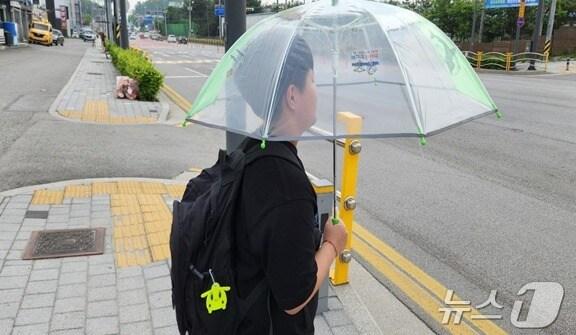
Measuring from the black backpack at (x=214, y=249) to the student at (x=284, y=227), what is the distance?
0.08ft

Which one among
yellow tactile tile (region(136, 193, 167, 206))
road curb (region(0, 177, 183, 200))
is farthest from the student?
road curb (region(0, 177, 183, 200))

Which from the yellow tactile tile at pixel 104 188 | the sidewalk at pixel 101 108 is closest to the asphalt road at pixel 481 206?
the yellow tactile tile at pixel 104 188

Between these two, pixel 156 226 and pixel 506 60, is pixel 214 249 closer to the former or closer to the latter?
pixel 156 226

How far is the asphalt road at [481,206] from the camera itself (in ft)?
13.0

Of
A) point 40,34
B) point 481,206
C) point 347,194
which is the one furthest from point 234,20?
point 40,34

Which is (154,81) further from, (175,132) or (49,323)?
(49,323)

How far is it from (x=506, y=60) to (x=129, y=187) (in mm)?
26552

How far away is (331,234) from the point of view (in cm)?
173

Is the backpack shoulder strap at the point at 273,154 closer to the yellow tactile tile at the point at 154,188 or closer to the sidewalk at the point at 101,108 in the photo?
the yellow tactile tile at the point at 154,188

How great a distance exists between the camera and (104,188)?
5516 millimetres

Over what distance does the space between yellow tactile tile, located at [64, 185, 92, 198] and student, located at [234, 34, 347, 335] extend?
13.6ft

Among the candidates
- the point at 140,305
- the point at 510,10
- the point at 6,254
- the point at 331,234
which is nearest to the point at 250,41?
the point at 331,234

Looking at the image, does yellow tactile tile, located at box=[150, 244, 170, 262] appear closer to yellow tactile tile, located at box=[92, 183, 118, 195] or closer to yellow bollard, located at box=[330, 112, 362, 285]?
yellow bollard, located at box=[330, 112, 362, 285]

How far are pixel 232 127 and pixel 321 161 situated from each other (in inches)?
218
